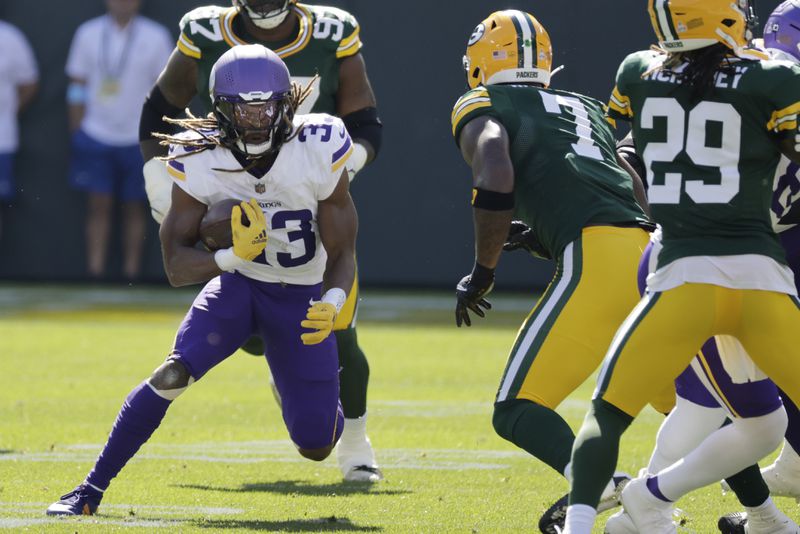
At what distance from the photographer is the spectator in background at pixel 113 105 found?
1299 centimetres

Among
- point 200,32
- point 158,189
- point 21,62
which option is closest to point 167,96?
point 200,32

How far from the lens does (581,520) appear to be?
3.52m

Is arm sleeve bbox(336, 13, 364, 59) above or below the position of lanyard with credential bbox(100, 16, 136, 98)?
above

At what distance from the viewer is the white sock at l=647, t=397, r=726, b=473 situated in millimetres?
4340

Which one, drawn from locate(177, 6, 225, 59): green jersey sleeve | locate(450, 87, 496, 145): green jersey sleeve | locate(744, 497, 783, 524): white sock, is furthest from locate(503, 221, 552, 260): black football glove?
locate(177, 6, 225, 59): green jersey sleeve

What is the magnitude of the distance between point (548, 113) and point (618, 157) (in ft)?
1.03

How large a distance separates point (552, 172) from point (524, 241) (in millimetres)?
365

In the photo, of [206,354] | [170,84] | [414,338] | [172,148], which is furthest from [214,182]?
[414,338]

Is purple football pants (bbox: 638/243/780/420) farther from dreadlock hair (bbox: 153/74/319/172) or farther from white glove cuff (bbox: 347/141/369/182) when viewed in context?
white glove cuff (bbox: 347/141/369/182)

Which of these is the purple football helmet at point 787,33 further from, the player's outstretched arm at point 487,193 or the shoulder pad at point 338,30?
the shoulder pad at point 338,30

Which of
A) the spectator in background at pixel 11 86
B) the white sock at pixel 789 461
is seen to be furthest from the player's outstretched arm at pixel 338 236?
the spectator in background at pixel 11 86

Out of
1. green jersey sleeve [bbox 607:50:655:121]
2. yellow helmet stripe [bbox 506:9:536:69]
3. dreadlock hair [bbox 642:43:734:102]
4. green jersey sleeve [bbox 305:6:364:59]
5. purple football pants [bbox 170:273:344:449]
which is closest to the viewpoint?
dreadlock hair [bbox 642:43:734:102]

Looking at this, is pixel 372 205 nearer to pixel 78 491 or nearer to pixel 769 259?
pixel 78 491

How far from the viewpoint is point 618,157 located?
4.57 meters
